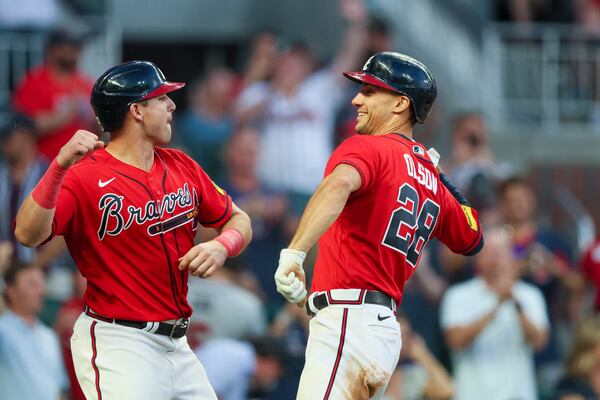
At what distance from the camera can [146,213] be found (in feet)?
20.0

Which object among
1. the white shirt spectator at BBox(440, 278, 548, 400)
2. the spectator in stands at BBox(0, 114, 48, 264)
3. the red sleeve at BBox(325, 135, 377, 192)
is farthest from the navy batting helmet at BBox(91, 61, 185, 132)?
the white shirt spectator at BBox(440, 278, 548, 400)

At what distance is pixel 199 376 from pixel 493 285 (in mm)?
3995

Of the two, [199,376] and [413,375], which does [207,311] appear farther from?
[199,376]

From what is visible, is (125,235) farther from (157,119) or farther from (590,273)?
(590,273)

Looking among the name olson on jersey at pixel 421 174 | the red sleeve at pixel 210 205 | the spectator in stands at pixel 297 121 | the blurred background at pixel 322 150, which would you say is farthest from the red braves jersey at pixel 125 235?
the spectator in stands at pixel 297 121

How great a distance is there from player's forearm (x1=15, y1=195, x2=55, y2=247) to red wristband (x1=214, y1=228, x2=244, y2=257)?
2.83 ft

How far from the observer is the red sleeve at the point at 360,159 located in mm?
5914

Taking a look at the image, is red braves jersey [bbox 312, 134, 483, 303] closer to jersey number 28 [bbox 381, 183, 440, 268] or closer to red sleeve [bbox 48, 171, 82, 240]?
jersey number 28 [bbox 381, 183, 440, 268]

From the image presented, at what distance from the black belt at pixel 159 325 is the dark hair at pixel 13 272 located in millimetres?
3071

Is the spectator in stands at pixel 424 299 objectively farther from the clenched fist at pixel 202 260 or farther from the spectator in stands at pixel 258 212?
the clenched fist at pixel 202 260

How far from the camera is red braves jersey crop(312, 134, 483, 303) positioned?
6051 millimetres

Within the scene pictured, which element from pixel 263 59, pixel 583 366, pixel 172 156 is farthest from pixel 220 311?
pixel 263 59

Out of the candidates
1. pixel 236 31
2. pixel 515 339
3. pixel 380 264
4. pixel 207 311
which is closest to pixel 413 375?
pixel 515 339

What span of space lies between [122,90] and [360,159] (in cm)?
118
